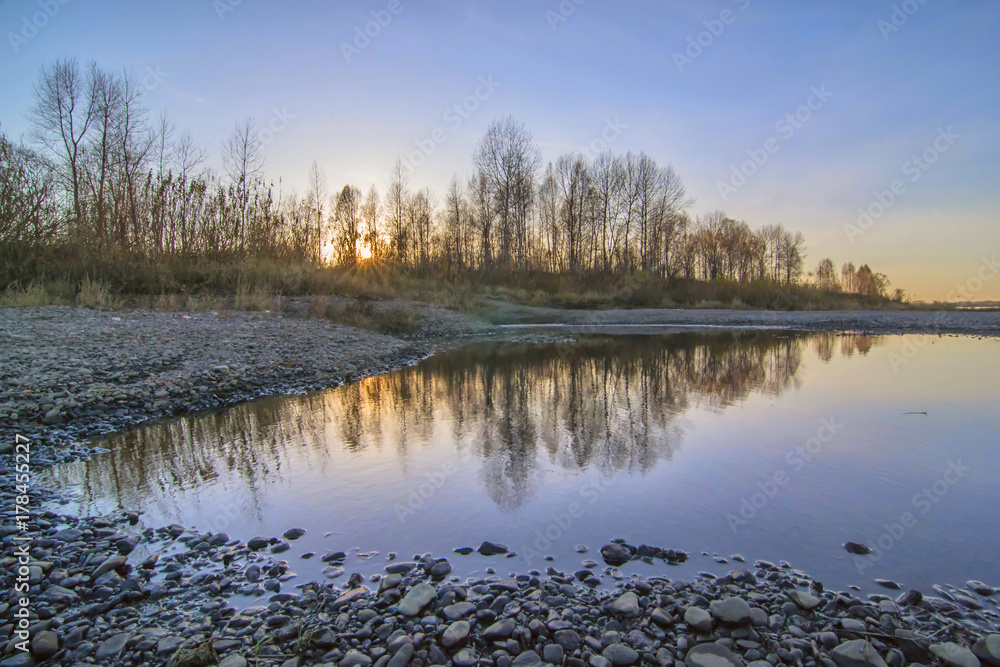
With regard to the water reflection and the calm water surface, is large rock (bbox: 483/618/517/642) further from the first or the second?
the water reflection

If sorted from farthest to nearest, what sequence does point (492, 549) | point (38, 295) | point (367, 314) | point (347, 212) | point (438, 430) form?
point (347, 212) → point (367, 314) → point (38, 295) → point (438, 430) → point (492, 549)

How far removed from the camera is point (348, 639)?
2.61 m

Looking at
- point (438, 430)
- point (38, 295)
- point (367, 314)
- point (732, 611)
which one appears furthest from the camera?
point (367, 314)

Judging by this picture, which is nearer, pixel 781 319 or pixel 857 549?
pixel 857 549

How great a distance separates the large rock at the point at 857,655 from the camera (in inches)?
93.0

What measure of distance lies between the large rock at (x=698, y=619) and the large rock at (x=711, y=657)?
0.43 feet

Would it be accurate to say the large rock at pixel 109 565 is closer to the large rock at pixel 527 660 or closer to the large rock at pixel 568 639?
the large rock at pixel 527 660

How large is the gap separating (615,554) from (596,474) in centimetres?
177

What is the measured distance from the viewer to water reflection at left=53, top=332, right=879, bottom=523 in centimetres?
505

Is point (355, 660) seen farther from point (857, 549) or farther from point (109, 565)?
point (857, 549)

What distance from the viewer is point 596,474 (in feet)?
17.2

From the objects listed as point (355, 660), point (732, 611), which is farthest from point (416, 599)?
point (732, 611)

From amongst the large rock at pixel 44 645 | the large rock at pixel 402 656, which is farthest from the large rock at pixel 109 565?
the large rock at pixel 402 656

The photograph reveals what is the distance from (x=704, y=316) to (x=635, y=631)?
28.4 meters
